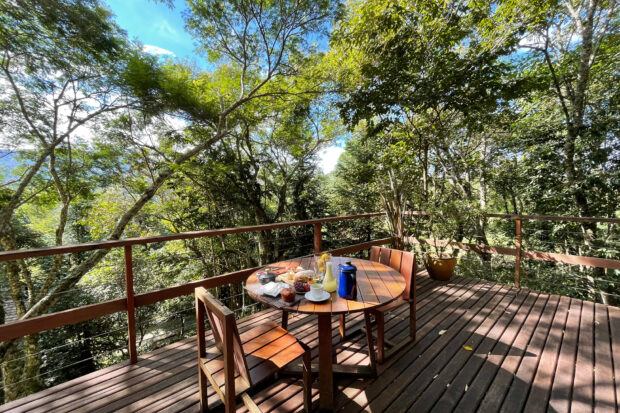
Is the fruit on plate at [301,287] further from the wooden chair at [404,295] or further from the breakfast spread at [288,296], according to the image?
the wooden chair at [404,295]

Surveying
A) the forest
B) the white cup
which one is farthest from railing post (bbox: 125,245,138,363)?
the white cup

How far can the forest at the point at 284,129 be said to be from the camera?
3.04 meters

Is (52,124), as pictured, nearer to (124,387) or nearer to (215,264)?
(215,264)

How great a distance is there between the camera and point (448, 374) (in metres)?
1.61

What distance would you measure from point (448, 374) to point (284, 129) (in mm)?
6991

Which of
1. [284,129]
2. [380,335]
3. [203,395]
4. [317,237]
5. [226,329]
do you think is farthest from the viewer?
[284,129]

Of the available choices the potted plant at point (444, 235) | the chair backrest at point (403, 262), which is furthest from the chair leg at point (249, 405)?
the potted plant at point (444, 235)

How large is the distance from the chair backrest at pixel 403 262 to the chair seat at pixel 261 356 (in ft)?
3.51

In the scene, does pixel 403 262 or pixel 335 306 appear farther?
pixel 403 262

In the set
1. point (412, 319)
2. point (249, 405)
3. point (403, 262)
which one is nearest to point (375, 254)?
point (403, 262)

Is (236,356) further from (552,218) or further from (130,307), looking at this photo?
(552,218)

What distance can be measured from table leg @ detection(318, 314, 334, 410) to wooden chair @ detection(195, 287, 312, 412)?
86 mm

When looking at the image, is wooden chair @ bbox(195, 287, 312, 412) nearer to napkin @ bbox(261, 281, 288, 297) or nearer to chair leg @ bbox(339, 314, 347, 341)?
napkin @ bbox(261, 281, 288, 297)

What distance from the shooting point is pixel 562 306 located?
249 cm
